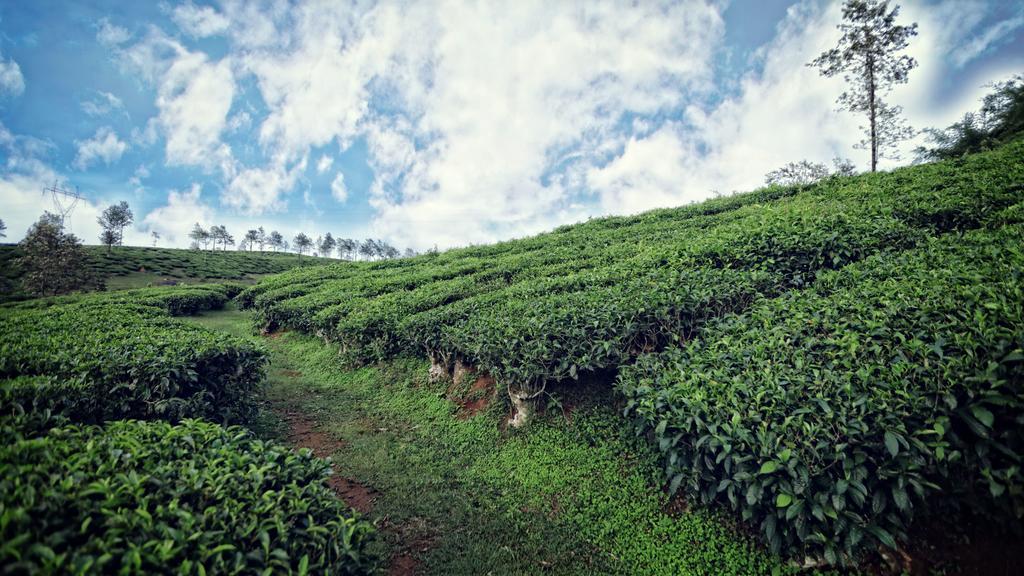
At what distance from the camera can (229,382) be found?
20.0ft

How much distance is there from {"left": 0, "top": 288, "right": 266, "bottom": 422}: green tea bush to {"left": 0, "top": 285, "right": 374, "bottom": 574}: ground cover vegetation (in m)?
0.02

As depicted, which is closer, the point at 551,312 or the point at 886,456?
the point at 886,456

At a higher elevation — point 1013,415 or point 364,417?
point 1013,415

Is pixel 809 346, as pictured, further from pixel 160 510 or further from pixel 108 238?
pixel 108 238

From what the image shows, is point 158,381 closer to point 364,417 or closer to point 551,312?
point 364,417

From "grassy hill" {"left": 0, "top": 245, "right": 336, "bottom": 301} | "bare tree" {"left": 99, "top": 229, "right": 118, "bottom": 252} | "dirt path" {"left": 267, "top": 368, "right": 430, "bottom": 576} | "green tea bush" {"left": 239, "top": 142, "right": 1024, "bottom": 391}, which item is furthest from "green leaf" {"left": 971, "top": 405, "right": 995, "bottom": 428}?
"bare tree" {"left": 99, "top": 229, "right": 118, "bottom": 252}

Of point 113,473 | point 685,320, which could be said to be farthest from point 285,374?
point 685,320

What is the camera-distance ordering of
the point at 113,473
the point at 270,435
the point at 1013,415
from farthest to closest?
the point at 270,435, the point at 1013,415, the point at 113,473

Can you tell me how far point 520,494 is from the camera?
4.95m

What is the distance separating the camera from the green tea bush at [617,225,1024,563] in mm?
3152

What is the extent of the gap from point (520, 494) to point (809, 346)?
3832 millimetres

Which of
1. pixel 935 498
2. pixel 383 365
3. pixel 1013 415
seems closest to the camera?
pixel 1013 415

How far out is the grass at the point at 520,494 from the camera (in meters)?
3.97

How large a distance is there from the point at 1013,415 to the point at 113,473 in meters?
6.68
